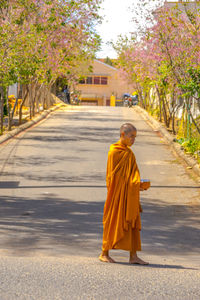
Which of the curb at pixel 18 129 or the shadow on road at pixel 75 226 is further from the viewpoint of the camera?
the curb at pixel 18 129

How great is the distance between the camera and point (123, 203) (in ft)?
23.7

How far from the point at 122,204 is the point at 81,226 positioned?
9.29ft

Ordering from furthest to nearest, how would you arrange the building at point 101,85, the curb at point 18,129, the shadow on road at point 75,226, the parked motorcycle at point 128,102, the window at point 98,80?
the window at point 98,80 → the building at point 101,85 → the parked motorcycle at point 128,102 → the curb at point 18,129 → the shadow on road at point 75,226

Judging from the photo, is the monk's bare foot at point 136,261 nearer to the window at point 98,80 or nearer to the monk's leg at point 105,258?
the monk's leg at point 105,258

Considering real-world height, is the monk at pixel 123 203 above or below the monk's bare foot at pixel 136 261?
above

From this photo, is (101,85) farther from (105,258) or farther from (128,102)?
(105,258)

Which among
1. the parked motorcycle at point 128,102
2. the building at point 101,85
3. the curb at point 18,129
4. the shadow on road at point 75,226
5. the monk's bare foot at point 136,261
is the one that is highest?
the building at point 101,85

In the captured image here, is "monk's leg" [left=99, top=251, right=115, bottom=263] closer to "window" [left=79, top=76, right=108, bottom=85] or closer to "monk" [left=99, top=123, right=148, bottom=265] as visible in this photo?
"monk" [left=99, top=123, right=148, bottom=265]

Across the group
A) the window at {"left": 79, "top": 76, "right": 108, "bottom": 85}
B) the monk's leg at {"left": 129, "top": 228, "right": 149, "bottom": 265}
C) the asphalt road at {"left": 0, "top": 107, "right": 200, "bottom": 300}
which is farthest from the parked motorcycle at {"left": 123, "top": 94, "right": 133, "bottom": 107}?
the monk's leg at {"left": 129, "top": 228, "right": 149, "bottom": 265}

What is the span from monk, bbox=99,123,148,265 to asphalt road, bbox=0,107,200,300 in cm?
26

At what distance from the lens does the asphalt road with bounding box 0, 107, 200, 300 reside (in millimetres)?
5898

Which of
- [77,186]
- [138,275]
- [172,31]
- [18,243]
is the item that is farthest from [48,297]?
[172,31]

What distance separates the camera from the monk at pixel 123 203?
7176 mm

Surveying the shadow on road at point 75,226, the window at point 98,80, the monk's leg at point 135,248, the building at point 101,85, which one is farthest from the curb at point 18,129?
the window at point 98,80
